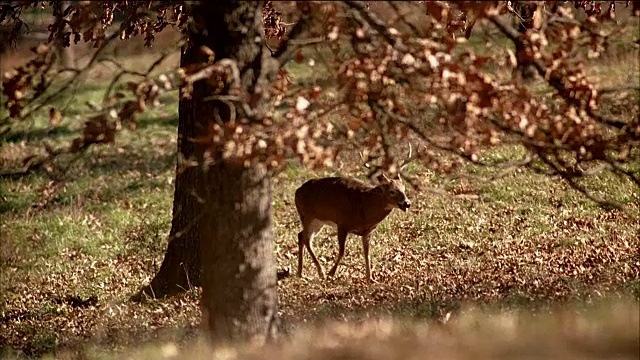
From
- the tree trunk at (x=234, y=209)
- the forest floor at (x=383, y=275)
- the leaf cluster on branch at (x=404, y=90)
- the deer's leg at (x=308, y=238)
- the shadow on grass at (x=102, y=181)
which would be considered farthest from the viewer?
the shadow on grass at (x=102, y=181)

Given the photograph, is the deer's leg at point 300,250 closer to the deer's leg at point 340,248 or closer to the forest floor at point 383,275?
the forest floor at point 383,275

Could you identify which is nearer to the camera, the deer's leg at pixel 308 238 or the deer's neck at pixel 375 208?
the deer's neck at pixel 375 208

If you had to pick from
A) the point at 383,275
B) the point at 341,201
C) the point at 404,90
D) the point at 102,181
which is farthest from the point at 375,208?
the point at 102,181

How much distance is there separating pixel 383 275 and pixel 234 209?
4915mm

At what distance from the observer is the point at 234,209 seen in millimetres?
8797

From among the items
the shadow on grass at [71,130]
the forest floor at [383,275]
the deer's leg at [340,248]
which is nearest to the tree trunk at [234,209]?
the forest floor at [383,275]

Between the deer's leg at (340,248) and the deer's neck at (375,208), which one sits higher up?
the deer's neck at (375,208)

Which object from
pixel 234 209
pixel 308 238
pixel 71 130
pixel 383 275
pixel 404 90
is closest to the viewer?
pixel 404 90

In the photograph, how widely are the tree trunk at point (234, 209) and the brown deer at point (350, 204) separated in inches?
170

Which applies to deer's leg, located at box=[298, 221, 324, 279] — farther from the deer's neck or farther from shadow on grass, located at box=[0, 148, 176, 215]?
shadow on grass, located at box=[0, 148, 176, 215]

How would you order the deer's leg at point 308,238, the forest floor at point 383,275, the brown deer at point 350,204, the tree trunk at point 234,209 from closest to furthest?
the forest floor at point 383,275
the tree trunk at point 234,209
the brown deer at point 350,204
the deer's leg at point 308,238

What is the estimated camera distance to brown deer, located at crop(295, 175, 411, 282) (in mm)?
13430

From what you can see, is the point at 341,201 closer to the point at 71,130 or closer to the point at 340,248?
the point at 340,248

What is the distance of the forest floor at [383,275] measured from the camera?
7922 mm
